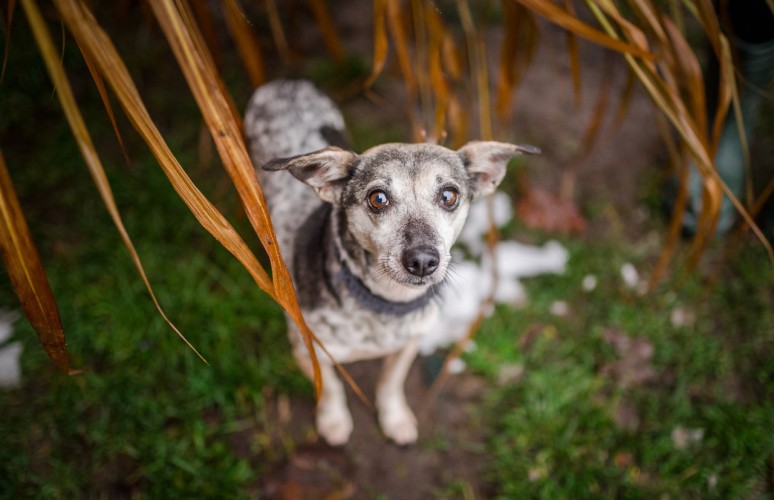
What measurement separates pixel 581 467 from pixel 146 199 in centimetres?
346

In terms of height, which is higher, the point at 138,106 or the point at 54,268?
the point at 138,106

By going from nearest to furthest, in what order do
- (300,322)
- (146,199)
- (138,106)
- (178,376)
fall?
(138,106) < (300,322) < (178,376) < (146,199)

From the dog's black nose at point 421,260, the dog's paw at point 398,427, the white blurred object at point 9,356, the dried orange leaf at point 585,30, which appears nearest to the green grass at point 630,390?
the dog's paw at point 398,427

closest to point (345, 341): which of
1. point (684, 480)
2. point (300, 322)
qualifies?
point (300, 322)

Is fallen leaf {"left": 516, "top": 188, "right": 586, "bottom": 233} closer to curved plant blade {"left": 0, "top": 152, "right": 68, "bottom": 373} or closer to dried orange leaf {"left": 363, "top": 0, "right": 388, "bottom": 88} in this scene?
dried orange leaf {"left": 363, "top": 0, "right": 388, "bottom": 88}

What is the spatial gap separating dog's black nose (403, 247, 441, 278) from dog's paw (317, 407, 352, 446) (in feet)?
4.63

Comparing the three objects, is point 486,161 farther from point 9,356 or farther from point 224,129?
point 9,356

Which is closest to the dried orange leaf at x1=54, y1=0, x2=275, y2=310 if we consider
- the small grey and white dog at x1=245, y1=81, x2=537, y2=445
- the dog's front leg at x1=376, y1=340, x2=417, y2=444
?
the small grey and white dog at x1=245, y1=81, x2=537, y2=445

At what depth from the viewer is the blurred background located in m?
2.69

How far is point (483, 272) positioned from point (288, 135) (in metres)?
1.66

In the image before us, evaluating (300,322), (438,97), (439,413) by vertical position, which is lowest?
(439,413)

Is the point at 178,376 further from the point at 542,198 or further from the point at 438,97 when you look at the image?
the point at 542,198

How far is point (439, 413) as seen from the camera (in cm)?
311

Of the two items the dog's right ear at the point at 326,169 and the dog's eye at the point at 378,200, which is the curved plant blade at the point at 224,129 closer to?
the dog's right ear at the point at 326,169
